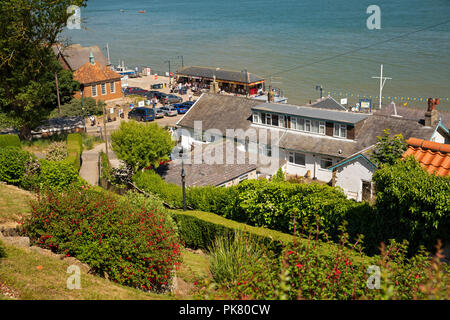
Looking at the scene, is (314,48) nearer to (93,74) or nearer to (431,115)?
(93,74)

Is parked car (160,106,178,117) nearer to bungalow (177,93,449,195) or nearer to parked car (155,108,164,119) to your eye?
parked car (155,108,164,119)

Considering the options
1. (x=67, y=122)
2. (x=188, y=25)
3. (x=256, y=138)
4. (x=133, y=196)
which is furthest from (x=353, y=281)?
(x=188, y=25)

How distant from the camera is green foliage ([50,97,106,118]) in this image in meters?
52.6

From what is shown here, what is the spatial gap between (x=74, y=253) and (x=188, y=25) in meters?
156

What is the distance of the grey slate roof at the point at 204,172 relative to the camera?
2616cm

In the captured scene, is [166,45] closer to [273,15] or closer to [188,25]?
[188,25]

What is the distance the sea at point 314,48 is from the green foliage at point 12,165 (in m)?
15.3

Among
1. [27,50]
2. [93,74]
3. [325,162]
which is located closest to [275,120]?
[325,162]

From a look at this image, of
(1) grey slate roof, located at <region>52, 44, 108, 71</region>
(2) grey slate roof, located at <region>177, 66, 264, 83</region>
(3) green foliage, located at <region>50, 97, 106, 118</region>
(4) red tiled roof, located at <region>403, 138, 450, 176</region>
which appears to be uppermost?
(1) grey slate roof, located at <region>52, 44, 108, 71</region>

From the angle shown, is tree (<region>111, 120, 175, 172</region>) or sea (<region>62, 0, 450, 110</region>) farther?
sea (<region>62, 0, 450, 110</region>)

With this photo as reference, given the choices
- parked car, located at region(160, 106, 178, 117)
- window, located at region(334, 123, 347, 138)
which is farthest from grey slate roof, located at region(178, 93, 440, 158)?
parked car, located at region(160, 106, 178, 117)

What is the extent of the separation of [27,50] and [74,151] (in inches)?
332

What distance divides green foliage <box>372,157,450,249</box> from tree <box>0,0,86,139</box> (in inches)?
1112
